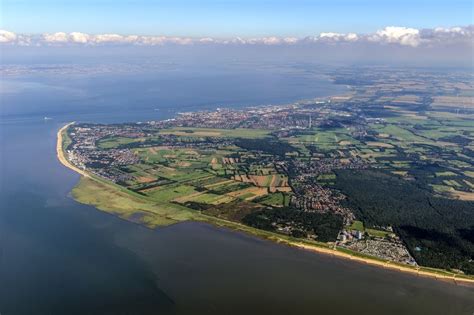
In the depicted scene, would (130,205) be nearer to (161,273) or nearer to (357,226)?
(161,273)

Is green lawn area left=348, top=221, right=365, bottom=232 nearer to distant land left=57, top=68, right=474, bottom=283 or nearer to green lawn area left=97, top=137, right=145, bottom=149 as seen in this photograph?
distant land left=57, top=68, right=474, bottom=283

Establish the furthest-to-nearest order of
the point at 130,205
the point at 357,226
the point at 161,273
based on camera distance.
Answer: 1. the point at 130,205
2. the point at 357,226
3. the point at 161,273

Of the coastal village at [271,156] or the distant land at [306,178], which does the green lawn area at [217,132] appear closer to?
the distant land at [306,178]

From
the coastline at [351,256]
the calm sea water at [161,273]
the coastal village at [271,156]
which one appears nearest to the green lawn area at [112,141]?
the coastal village at [271,156]

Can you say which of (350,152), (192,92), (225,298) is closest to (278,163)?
(350,152)

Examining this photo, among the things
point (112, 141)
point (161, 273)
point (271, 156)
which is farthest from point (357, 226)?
point (112, 141)

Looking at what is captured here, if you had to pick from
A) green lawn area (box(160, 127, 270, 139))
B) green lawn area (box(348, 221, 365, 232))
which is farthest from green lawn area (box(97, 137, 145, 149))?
green lawn area (box(348, 221, 365, 232))

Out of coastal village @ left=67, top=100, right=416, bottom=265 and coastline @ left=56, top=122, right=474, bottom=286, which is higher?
coastal village @ left=67, top=100, right=416, bottom=265

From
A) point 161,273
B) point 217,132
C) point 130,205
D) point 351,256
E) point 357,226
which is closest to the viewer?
point 161,273

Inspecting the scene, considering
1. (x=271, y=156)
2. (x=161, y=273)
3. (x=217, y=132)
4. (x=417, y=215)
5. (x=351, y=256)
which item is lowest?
(x=351, y=256)
